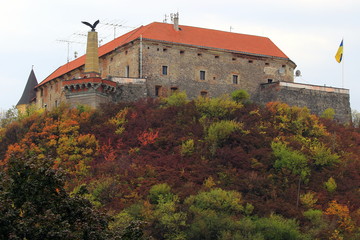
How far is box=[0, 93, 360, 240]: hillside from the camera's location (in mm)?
42562

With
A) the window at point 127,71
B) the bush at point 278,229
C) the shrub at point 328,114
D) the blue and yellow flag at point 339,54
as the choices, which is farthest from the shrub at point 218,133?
the blue and yellow flag at point 339,54

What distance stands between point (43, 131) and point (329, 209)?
62.2 ft

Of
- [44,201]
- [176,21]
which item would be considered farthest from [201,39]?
[44,201]

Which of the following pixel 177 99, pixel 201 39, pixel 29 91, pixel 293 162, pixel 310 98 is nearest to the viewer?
pixel 293 162

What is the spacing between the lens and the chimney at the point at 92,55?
178 feet

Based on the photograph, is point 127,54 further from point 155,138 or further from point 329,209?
point 329,209

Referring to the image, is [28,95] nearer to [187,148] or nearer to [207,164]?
[187,148]

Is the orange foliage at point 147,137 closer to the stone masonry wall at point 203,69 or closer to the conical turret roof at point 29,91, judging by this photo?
the stone masonry wall at point 203,69

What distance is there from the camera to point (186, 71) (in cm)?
5741

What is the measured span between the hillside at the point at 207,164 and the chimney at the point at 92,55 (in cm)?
260

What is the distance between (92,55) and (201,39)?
9224mm

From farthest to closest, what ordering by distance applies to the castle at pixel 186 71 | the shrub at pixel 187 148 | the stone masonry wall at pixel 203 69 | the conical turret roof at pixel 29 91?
the conical turret roof at pixel 29 91 < the stone masonry wall at pixel 203 69 < the castle at pixel 186 71 < the shrub at pixel 187 148

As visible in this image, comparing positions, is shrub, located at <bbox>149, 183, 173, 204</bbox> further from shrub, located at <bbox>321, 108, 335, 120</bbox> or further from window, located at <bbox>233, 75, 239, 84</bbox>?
shrub, located at <bbox>321, 108, 335, 120</bbox>

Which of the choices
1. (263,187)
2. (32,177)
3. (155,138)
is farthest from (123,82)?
(32,177)
